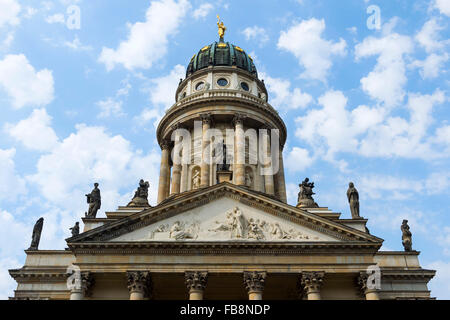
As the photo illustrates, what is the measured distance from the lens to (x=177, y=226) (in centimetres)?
2798

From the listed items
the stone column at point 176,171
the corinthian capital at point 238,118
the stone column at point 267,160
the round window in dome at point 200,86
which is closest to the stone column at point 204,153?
the corinthian capital at point 238,118

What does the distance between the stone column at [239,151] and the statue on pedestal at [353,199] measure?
33.4 ft

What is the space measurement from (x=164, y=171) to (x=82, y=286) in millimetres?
19195

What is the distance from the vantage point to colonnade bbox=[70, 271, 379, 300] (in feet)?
84.7

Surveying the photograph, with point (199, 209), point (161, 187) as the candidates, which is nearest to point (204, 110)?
point (161, 187)

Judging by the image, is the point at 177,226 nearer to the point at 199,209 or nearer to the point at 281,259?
the point at 199,209

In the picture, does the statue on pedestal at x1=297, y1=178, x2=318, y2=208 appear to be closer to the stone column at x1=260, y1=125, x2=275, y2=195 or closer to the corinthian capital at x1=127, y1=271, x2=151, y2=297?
the stone column at x1=260, y1=125, x2=275, y2=195

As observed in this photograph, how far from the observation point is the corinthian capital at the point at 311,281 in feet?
85.7

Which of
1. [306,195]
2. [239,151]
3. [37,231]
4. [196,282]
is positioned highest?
[239,151]

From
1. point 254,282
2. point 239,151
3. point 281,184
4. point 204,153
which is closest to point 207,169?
point 204,153

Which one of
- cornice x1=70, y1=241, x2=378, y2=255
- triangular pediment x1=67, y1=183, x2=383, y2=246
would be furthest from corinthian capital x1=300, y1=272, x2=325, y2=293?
triangular pediment x1=67, y1=183, x2=383, y2=246

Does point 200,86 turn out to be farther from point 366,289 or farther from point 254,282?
point 366,289

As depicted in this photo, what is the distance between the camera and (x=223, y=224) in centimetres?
2806

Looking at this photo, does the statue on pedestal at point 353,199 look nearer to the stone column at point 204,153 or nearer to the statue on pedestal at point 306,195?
the statue on pedestal at point 306,195
